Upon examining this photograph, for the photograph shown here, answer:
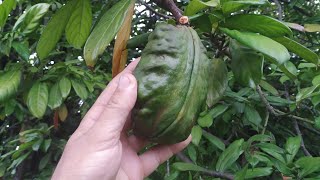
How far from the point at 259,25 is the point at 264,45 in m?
0.07

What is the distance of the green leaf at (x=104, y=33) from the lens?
93 centimetres

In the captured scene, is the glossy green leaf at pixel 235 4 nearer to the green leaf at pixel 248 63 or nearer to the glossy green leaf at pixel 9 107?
the green leaf at pixel 248 63

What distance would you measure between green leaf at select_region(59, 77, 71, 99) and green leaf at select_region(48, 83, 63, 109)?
0.08 feet

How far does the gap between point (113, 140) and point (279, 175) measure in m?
0.81

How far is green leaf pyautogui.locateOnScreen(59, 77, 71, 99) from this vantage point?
1.60 meters

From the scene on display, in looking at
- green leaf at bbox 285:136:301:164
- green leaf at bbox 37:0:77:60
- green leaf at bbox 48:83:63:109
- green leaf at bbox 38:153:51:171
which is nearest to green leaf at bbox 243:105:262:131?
green leaf at bbox 285:136:301:164

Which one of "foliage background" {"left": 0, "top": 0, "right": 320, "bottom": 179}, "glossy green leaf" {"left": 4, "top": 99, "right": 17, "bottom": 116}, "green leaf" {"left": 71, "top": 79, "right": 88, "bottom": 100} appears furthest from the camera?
"glossy green leaf" {"left": 4, "top": 99, "right": 17, "bottom": 116}

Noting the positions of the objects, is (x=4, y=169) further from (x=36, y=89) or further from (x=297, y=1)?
(x=297, y=1)

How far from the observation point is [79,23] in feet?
3.89

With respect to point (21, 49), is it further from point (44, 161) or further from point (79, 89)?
point (44, 161)

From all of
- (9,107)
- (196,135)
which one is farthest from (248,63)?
(9,107)

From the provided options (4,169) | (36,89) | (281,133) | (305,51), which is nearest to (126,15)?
(305,51)

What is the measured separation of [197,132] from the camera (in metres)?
1.56

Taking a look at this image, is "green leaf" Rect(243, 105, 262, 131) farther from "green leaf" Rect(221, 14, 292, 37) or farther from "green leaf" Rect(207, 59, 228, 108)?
"green leaf" Rect(221, 14, 292, 37)
